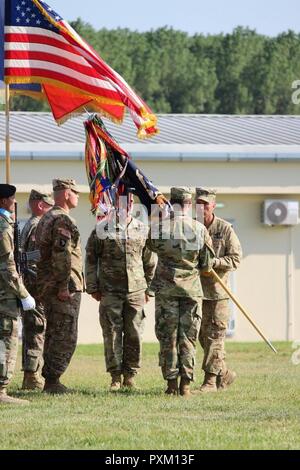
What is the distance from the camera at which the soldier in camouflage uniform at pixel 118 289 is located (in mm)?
13602

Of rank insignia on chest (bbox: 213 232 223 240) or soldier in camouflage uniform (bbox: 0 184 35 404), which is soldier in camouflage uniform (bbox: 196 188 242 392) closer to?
rank insignia on chest (bbox: 213 232 223 240)

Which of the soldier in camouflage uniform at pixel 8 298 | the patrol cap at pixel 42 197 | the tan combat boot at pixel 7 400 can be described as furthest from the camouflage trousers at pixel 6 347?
the patrol cap at pixel 42 197

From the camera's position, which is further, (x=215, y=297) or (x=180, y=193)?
(x=215, y=297)

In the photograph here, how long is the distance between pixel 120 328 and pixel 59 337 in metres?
0.73

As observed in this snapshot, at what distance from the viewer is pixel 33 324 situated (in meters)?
14.1

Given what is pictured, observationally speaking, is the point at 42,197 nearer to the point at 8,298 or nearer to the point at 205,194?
the point at 205,194

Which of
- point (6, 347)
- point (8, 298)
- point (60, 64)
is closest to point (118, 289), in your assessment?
point (8, 298)

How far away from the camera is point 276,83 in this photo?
196 feet

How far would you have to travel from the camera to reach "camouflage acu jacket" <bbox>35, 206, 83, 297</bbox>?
13281 millimetres

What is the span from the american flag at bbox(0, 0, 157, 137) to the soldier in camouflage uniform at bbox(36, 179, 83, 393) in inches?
42.9

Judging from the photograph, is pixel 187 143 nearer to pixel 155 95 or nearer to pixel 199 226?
pixel 199 226

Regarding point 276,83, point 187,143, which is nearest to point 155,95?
point 276,83

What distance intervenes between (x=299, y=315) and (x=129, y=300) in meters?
10.5

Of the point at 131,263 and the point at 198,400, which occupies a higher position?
the point at 131,263
